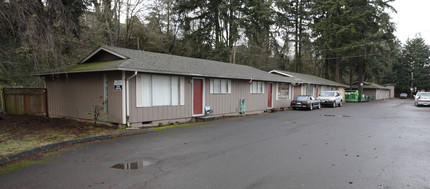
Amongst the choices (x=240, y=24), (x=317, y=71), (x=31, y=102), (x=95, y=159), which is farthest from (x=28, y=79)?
(x=317, y=71)

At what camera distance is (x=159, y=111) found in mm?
11664

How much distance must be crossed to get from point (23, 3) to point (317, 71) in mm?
57625

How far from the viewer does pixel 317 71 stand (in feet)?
186

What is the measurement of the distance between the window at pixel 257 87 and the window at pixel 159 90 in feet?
23.9

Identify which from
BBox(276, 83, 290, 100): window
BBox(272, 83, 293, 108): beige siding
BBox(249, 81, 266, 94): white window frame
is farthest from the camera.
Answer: BBox(276, 83, 290, 100): window

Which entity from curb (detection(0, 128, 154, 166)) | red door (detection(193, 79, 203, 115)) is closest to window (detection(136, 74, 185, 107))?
red door (detection(193, 79, 203, 115))

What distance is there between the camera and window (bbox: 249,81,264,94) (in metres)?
18.6

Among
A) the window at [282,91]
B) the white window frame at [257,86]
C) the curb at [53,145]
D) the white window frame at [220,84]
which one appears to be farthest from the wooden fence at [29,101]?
the window at [282,91]

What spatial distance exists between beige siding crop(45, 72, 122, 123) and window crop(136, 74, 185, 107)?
919mm

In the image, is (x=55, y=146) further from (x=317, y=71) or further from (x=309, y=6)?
(x=317, y=71)

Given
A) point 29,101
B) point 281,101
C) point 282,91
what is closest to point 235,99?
point 281,101

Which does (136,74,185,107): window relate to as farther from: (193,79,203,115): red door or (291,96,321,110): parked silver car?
(291,96,321,110): parked silver car

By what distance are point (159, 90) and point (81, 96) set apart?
383cm

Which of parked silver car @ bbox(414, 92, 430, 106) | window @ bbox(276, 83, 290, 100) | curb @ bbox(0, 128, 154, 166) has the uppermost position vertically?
window @ bbox(276, 83, 290, 100)
